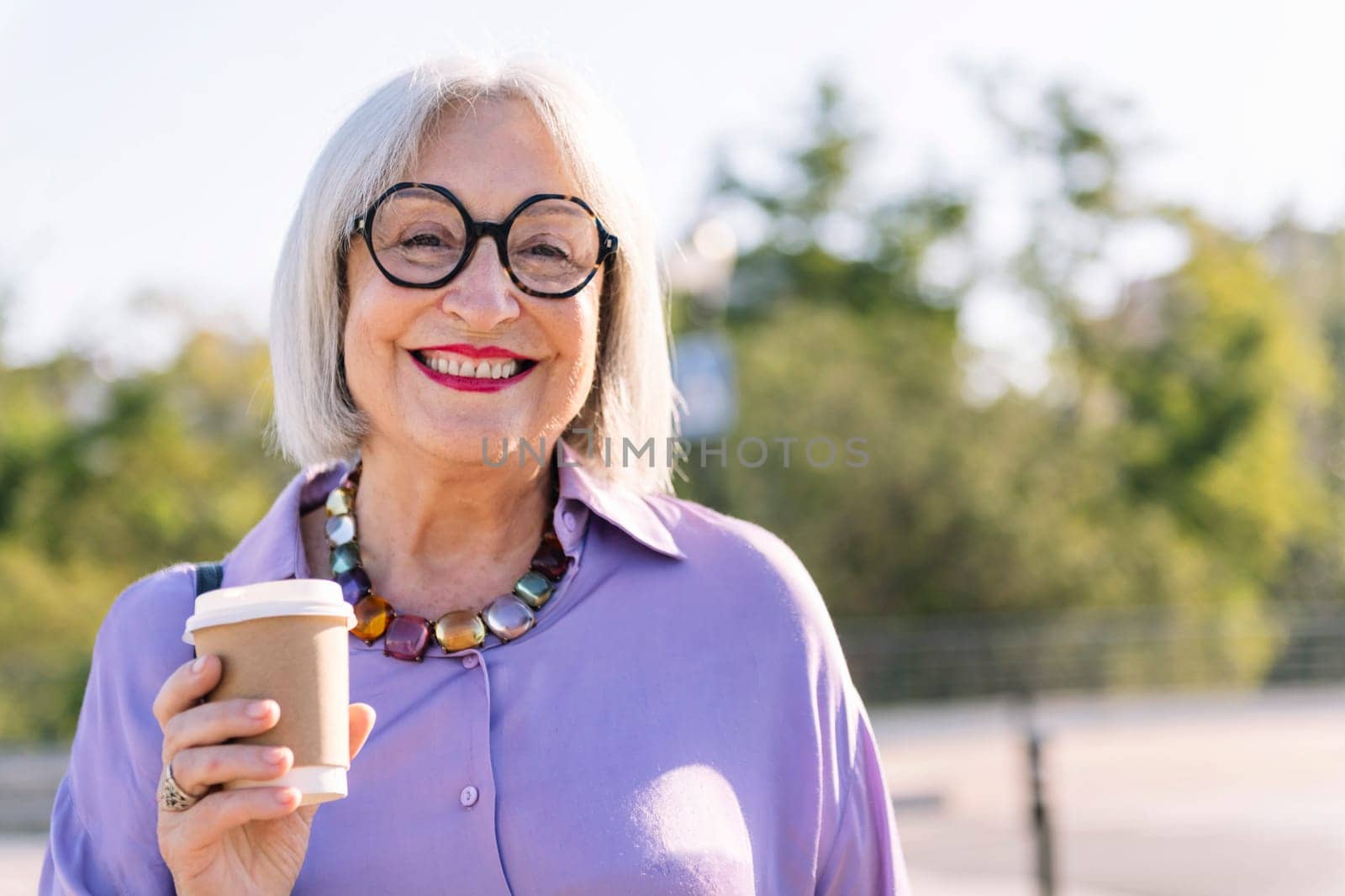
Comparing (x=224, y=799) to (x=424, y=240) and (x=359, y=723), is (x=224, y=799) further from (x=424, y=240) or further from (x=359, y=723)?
(x=424, y=240)

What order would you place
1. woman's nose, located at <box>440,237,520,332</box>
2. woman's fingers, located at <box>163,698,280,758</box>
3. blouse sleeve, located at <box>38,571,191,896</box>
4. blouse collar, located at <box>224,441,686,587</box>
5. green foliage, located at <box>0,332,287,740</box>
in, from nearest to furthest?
woman's fingers, located at <box>163,698,280,758</box>, blouse sleeve, located at <box>38,571,191,896</box>, woman's nose, located at <box>440,237,520,332</box>, blouse collar, located at <box>224,441,686,587</box>, green foliage, located at <box>0,332,287,740</box>

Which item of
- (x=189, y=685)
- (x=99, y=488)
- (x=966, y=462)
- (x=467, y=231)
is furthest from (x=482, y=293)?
(x=99, y=488)

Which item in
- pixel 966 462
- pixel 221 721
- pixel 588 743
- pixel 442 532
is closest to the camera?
pixel 221 721

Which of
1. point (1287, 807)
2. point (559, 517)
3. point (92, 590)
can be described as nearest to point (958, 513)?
point (1287, 807)

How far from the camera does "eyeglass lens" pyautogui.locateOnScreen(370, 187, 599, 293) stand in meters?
2.10

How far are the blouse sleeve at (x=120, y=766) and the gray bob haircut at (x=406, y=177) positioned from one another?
14.8 inches

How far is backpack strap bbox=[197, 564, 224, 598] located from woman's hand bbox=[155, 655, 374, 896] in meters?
0.42

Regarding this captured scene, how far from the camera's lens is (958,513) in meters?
20.2

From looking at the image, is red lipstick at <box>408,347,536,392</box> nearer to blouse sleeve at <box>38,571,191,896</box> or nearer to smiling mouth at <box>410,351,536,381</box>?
smiling mouth at <box>410,351,536,381</box>

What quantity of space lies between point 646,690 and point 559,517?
32 centimetres

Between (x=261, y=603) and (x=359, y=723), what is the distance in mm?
223

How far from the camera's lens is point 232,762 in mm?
1622

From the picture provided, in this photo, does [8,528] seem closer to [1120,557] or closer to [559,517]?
[1120,557]

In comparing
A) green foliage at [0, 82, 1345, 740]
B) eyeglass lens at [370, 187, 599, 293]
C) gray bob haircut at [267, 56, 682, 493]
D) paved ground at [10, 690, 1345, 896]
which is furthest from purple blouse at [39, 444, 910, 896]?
green foliage at [0, 82, 1345, 740]
